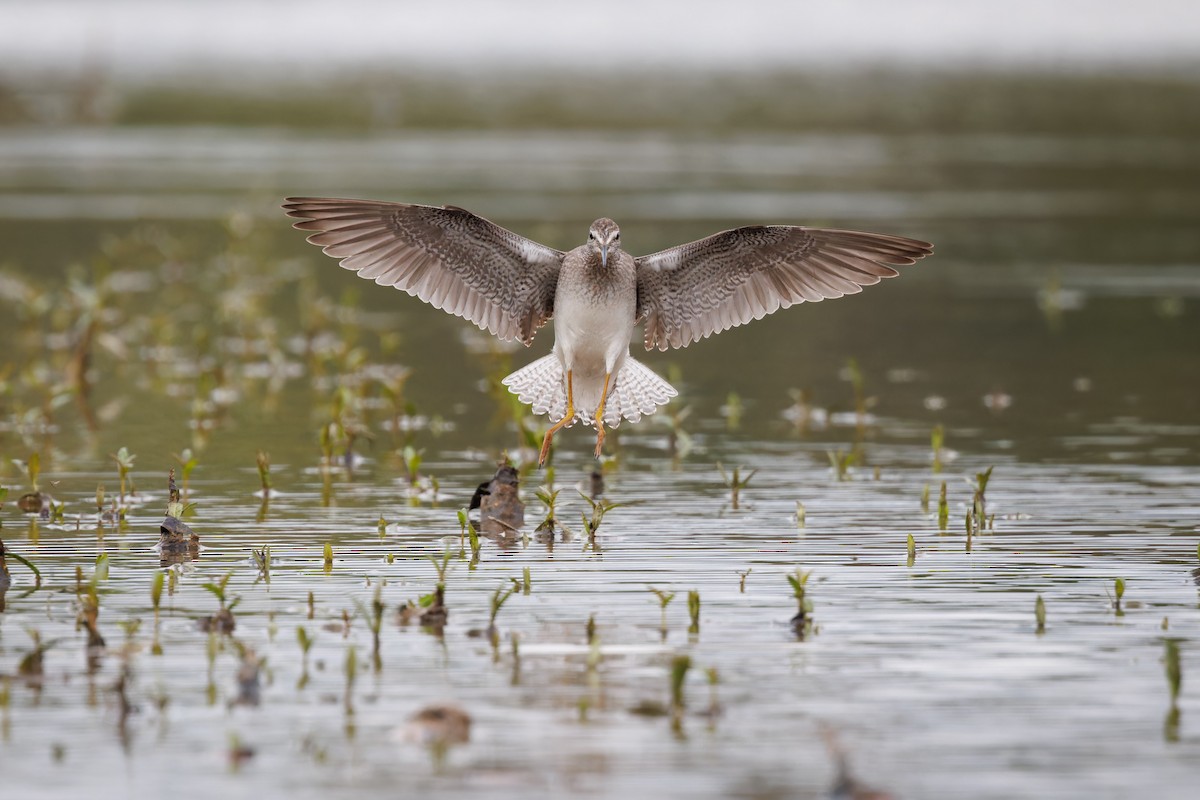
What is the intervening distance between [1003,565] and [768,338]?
932 centimetres

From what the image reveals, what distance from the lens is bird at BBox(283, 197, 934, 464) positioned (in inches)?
426

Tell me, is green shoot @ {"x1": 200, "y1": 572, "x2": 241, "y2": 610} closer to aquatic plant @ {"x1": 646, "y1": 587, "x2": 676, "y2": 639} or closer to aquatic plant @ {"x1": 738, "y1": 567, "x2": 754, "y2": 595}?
aquatic plant @ {"x1": 646, "y1": 587, "x2": 676, "y2": 639}

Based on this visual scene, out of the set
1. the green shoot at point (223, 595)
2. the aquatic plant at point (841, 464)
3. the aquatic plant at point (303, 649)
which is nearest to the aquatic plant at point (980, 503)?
the aquatic plant at point (841, 464)

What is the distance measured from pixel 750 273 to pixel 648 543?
2.48 meters

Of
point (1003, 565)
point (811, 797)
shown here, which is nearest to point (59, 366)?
point (1003, 565)

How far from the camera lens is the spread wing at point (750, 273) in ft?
36.2

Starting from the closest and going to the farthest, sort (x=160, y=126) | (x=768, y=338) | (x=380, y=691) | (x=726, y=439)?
(x=380, y=691) → (x=726, y=439) → (x=768, y=338) → (x=160, y=126)

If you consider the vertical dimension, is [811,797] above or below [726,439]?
below

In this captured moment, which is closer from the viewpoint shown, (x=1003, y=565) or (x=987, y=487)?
(x=1003, y=565)

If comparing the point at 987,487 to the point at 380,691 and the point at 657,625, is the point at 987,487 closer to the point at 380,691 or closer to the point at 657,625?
the point at 657,625

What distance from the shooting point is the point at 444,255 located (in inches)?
439

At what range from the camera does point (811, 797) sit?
5695 millimetres

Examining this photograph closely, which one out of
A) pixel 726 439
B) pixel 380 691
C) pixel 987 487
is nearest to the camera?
pixel 380 691

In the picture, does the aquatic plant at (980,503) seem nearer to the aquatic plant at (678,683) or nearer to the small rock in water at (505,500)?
the small rock in water at (505,500)
